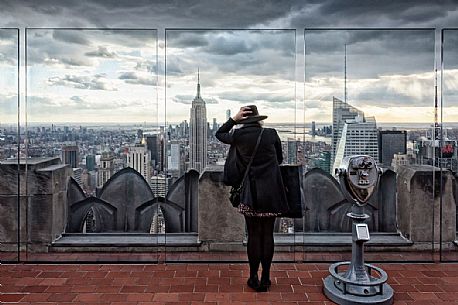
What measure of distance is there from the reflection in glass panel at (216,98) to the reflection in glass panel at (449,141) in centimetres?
154

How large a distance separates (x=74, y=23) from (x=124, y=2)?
1.89 feet

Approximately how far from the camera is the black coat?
147 inches

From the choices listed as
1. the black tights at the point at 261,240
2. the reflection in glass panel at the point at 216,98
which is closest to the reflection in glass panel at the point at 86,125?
the reflection in glass panel at the point at 216,98

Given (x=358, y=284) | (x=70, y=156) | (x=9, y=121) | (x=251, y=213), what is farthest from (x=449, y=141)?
(x=9, y=121)

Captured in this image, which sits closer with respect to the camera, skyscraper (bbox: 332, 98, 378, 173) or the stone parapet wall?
skyscraper (bbox: 332, 98, 378, 173)

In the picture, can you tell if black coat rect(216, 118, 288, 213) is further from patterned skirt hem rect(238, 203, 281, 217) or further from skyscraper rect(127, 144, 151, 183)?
skyscraper rect(127, 144, 151, 183)

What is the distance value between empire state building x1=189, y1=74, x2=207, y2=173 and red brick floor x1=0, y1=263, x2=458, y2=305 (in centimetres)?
110

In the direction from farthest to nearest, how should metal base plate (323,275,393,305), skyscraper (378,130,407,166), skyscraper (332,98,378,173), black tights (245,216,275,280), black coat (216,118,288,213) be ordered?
skyscraper (378,130,407,166) < skyscraper (332,98,378,173) < black tights (245,216,275,280) < black coat (216,118,288,213) < metal base plate (323,275,393,305)

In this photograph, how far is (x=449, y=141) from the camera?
4.85 m

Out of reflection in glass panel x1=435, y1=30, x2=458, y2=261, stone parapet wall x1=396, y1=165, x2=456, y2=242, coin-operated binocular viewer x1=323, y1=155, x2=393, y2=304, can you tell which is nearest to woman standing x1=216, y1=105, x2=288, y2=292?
coin-operated binocular viewer x1=323, y1=155, x2=393, y2=304

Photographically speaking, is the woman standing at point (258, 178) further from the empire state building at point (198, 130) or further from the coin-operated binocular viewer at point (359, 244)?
the empire state building at point (198, 130)

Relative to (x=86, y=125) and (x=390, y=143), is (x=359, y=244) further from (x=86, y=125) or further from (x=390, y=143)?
(x=86, y=125)

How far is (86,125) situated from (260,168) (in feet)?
6.76

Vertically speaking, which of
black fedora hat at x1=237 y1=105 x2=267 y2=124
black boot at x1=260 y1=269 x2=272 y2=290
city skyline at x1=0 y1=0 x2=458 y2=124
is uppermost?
city skyline at x1=0 y1=0 x2=458 y2=124
